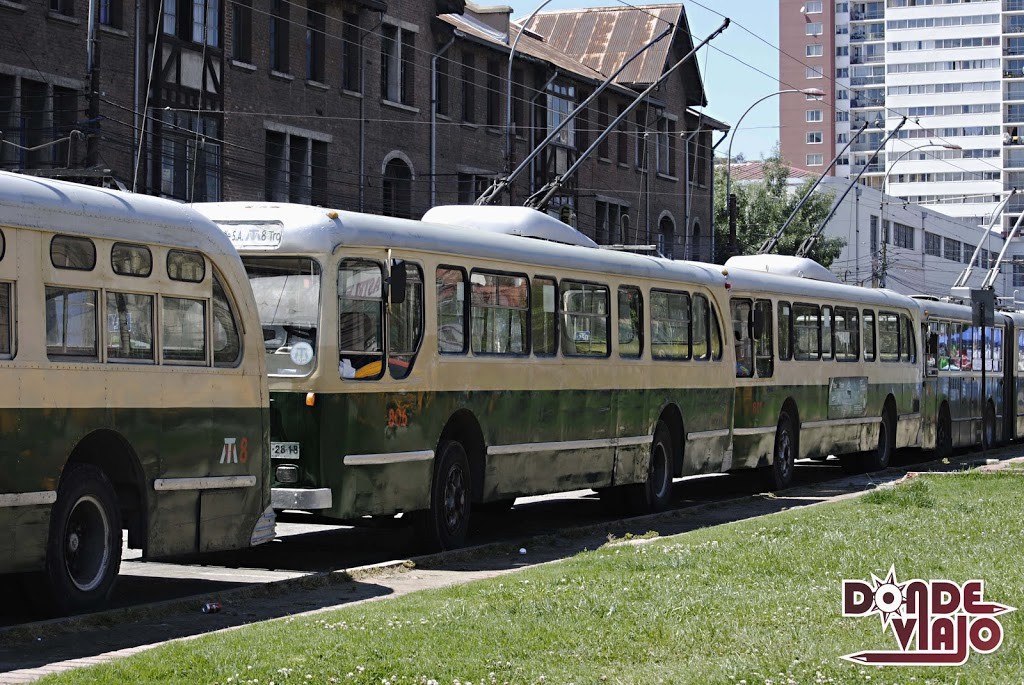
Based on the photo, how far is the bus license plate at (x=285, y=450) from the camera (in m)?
14.3

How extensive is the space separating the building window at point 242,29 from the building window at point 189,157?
1971 mm

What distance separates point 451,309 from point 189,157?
1914 cm

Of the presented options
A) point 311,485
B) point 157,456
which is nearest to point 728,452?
point 311,485

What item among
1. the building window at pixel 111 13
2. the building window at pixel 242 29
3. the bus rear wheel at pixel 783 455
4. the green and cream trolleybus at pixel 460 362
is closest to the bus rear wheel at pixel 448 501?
the green and cream trolleybus at pixel 460 362

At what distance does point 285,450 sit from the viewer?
566 inches

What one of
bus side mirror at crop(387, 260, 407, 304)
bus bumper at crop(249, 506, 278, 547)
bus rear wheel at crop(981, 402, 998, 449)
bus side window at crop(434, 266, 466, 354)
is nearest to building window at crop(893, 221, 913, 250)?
bus rear wheel at crop(981, 402, 998, 449)

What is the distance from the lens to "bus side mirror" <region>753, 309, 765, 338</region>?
24781 millimetres

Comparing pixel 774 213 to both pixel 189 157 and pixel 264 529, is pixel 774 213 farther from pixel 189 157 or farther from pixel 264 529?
pixel 264 529

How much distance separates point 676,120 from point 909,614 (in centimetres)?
5394

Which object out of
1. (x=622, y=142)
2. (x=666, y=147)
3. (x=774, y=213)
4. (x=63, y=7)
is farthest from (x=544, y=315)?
(x=774, y=213)

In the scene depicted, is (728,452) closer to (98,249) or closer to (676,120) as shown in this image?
(98,249)

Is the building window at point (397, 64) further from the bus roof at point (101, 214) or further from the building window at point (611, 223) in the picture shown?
the bus roof at point (101, 214)

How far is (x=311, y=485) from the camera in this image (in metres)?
14.3

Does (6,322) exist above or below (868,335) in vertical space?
below
